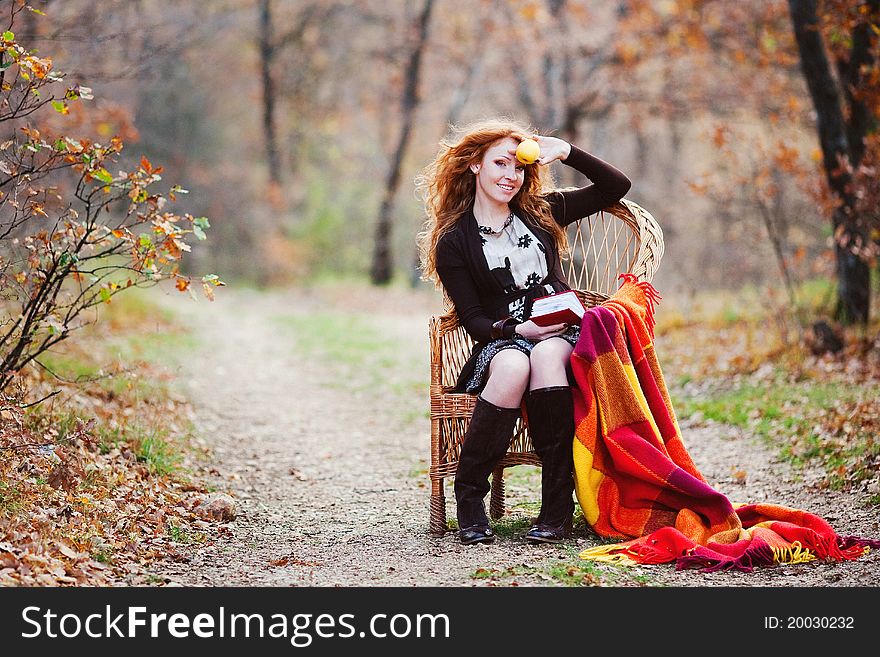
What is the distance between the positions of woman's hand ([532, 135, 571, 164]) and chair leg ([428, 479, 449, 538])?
1387 millimetres

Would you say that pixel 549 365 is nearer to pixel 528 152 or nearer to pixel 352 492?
pixel 528 152

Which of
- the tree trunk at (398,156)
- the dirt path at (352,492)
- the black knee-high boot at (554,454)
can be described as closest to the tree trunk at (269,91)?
the tree trunk at (398,156)

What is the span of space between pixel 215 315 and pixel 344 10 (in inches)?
318

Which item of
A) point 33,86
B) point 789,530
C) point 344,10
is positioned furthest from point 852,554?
point 344,10

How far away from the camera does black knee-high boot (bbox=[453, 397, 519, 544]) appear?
11.7ft

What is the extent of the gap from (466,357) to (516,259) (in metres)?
0.52

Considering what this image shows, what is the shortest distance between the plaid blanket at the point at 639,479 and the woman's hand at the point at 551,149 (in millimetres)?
696

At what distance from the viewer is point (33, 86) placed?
3686mm

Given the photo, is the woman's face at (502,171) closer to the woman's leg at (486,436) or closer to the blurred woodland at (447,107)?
the woman's leg at (486,436)

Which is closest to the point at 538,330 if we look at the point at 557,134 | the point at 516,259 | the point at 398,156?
the point at 516,259

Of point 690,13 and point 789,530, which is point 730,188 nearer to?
point 690,13

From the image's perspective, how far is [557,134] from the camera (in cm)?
1266

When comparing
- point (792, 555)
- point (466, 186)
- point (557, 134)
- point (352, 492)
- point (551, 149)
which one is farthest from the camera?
point (557, 134)

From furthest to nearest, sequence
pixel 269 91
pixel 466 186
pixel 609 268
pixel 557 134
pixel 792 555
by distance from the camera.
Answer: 1. pixel 269 91
2. pixel 557 134
3. pixel 609 268
4. pixel 466 186
5. pixel 792 555
